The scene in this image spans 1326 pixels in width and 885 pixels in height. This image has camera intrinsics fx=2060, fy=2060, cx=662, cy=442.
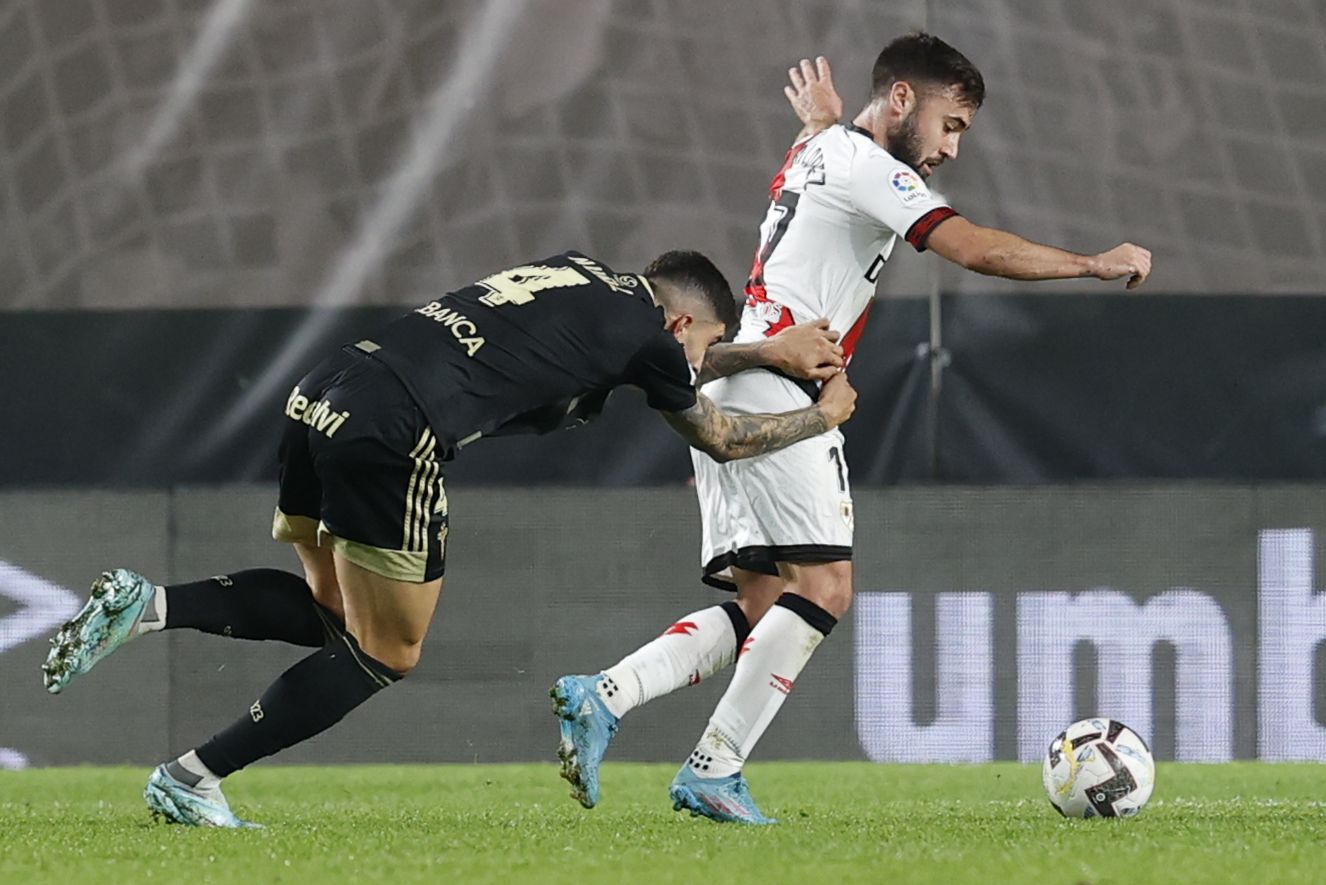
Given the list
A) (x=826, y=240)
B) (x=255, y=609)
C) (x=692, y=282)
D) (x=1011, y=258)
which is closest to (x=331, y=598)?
(x=255, y=609)

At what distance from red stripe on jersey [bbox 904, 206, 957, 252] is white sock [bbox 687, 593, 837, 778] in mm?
763

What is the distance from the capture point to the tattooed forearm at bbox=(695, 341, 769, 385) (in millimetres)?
4270

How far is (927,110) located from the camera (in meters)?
4.43

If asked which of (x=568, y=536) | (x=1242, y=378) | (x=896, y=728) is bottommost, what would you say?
(x=896, y=728)

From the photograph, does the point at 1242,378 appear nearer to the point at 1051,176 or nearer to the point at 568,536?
the point at 1051,176

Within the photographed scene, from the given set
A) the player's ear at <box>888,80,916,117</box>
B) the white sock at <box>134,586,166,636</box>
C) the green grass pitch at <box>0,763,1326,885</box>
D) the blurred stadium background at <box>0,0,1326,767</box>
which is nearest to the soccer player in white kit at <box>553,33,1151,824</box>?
the player's ear at <box>888,80,916,117</box>

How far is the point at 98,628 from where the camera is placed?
3928 millimetres

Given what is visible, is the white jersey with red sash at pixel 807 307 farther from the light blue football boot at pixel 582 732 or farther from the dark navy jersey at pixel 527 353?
the light blue football boot at pixel 582 732

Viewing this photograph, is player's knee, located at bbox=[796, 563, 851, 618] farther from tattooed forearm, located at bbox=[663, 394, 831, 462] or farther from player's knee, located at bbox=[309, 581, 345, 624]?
player's knee, located at bbox=[309, 581, 345, 624]

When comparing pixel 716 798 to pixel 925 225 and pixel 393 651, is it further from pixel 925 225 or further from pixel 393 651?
pixel 925 225

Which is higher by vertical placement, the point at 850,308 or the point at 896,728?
the point at 850,308

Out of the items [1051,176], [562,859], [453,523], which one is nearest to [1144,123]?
[1051,176]

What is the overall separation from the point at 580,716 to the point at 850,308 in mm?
1096

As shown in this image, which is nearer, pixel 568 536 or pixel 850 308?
pixel 850 308
